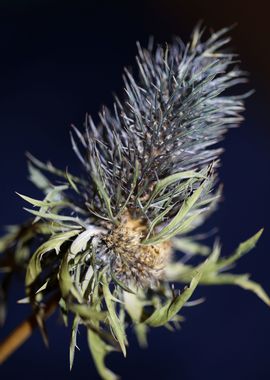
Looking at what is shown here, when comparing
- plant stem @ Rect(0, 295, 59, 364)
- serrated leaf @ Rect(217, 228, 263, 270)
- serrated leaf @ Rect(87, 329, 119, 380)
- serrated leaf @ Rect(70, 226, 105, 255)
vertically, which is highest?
serrated leaf @ Rect(70, 226, 105, 255)

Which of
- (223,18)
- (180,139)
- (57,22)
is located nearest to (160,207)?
(180,139)

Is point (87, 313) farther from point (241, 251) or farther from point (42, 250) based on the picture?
point (241, 251)

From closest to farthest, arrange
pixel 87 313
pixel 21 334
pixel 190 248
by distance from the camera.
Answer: pixel 87 313, pixel 21 334, pixel 190 248

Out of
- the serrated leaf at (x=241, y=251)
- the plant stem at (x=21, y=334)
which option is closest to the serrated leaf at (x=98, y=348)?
the plant stem at (x=21, y=334)

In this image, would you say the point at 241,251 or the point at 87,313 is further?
the point at 241,251

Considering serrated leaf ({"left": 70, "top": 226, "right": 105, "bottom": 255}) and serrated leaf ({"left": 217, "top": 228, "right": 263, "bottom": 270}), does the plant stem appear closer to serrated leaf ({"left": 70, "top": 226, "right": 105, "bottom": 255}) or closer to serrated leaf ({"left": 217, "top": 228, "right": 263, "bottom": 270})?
serrated leaf ({"left": 70, "top": 226, "right": 105, "bottom": 255})

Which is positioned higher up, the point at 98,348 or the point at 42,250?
the point at 42,250

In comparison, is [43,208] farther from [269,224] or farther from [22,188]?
[269,224]

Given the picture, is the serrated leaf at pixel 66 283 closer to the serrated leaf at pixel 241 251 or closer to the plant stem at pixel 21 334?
the plant stem at pixel 21 334

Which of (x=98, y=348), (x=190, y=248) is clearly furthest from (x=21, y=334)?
(x=190, y=248)

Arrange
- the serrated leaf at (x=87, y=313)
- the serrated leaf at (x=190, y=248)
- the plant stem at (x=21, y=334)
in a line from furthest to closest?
the serrated leaf at (x=190, y=248), the plant stem at (x=21, y=334), the serrated leaf at (x=87, y=313)

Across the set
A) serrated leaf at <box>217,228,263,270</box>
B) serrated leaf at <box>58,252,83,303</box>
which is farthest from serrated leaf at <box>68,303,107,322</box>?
serrated leaf at <box>217,228,263,270</box>

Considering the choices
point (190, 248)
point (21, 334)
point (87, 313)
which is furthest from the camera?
point (190, 248)
